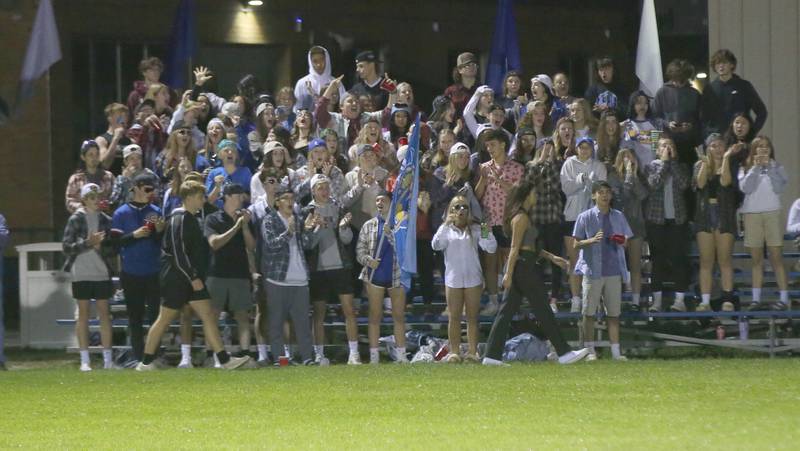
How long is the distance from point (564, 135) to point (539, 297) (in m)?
2.88

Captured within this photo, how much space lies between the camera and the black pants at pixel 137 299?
17.5 m

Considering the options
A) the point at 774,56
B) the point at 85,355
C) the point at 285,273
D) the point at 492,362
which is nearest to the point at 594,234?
the point at 492,362

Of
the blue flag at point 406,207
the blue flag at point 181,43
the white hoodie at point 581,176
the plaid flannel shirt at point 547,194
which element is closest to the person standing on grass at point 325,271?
the blue flag at point 406,207

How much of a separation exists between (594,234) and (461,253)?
149cm

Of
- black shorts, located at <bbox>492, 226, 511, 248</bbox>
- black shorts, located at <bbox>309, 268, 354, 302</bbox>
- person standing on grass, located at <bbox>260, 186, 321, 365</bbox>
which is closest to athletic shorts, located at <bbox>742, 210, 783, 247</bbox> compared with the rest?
black shorts, located at <bbox>492, 226, 511, 248</bbox>

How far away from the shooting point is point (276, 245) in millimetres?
17156

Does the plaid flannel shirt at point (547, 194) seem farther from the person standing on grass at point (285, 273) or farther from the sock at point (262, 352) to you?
the sock at point (262, 352)

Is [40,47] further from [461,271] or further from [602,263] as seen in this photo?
[602,263]

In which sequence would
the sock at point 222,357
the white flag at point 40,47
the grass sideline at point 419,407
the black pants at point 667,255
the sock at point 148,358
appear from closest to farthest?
the grass sideline at point 419,407 → the sock at point 222,357 → the sock at point 148,358 → the black pants at point 667,255 → the white flag at point 40,47

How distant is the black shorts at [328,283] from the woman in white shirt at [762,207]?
470cm

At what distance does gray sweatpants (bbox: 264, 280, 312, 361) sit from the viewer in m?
17.1

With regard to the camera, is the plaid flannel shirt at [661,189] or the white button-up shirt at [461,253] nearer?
the white button-up shirt at [461,253]

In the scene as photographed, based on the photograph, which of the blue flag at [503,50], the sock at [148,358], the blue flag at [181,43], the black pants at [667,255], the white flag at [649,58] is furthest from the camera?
the blue flag at [181,43]

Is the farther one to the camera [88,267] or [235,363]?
[88,267]
